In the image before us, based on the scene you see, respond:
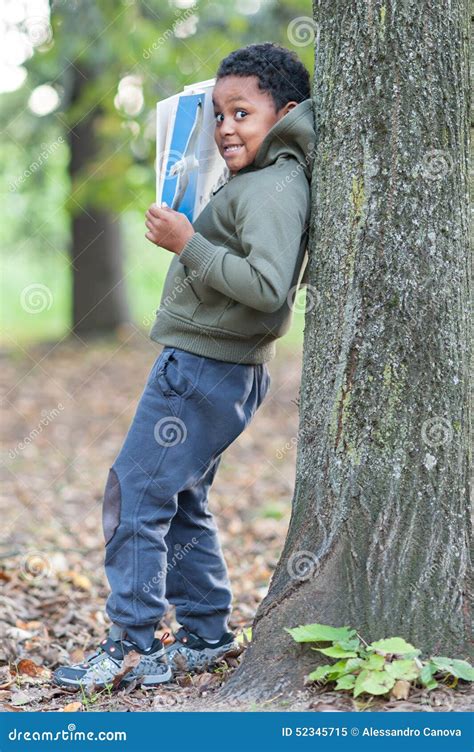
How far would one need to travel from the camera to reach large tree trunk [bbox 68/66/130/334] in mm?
13352

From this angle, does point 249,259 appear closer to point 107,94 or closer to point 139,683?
point 139,683

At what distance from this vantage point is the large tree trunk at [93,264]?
1335cm

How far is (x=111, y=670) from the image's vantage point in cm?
288

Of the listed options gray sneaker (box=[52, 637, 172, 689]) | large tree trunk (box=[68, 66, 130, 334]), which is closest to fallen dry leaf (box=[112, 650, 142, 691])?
gray sneaker (box=[52, 637, 172, 689])

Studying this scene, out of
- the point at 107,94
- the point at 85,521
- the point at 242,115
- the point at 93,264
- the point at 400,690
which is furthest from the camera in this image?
the point at 93,264

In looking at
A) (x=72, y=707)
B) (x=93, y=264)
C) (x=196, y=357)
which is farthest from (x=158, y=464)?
(x=93, y=264)

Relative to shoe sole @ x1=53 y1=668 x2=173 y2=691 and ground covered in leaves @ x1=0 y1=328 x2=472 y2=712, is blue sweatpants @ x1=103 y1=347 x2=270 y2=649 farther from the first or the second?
ground covered in leaves @ x1=0 y1=328 x2=472 y2=712

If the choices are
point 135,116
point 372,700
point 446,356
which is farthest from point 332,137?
point 135,116

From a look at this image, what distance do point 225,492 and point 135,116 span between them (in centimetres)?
456

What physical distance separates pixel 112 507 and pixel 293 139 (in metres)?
1.32

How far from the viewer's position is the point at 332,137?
271 centimetres

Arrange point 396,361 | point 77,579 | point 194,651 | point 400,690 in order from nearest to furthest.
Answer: point 400,690 → point 396,361 → point 194,651 → point 77,579

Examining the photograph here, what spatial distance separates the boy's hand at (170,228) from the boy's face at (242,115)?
0.27 m

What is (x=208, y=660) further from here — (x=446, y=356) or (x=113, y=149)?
(x=113, y=149)
